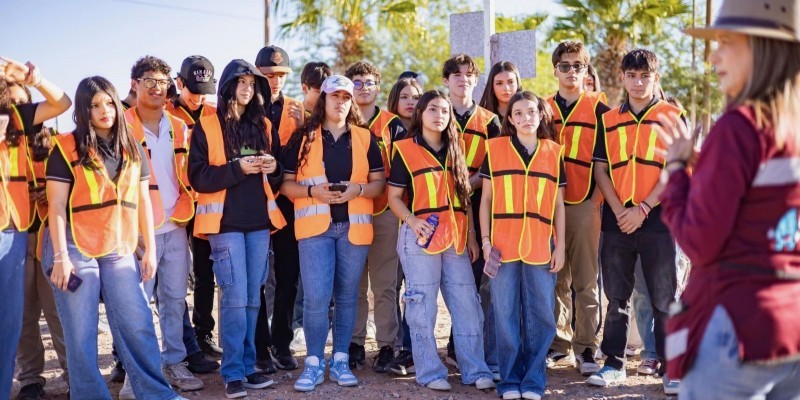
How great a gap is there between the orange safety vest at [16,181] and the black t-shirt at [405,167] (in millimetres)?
2602

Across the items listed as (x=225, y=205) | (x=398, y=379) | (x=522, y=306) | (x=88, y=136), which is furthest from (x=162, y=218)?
(x=522, y=306)

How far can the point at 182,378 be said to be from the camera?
6355 mm

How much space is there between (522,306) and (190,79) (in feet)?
10.9

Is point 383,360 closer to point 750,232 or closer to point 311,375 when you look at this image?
point 311,375

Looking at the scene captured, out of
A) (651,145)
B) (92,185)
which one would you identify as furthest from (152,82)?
(651,145)

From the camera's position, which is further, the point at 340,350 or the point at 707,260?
the point at 340,350

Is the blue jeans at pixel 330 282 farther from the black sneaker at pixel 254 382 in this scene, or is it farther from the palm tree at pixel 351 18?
the palm tree at pixel 351 18

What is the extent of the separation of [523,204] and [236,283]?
2.21m

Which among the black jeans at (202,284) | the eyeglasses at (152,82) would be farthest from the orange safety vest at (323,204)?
the eyeglasses at (152,82)

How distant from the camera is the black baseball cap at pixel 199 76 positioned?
6840 millimetres

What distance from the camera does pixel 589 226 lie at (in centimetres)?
674

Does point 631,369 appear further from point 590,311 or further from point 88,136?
point 88,136

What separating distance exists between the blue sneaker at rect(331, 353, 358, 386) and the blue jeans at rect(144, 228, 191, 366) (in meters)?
1.19

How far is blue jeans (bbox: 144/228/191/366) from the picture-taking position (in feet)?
20.7
